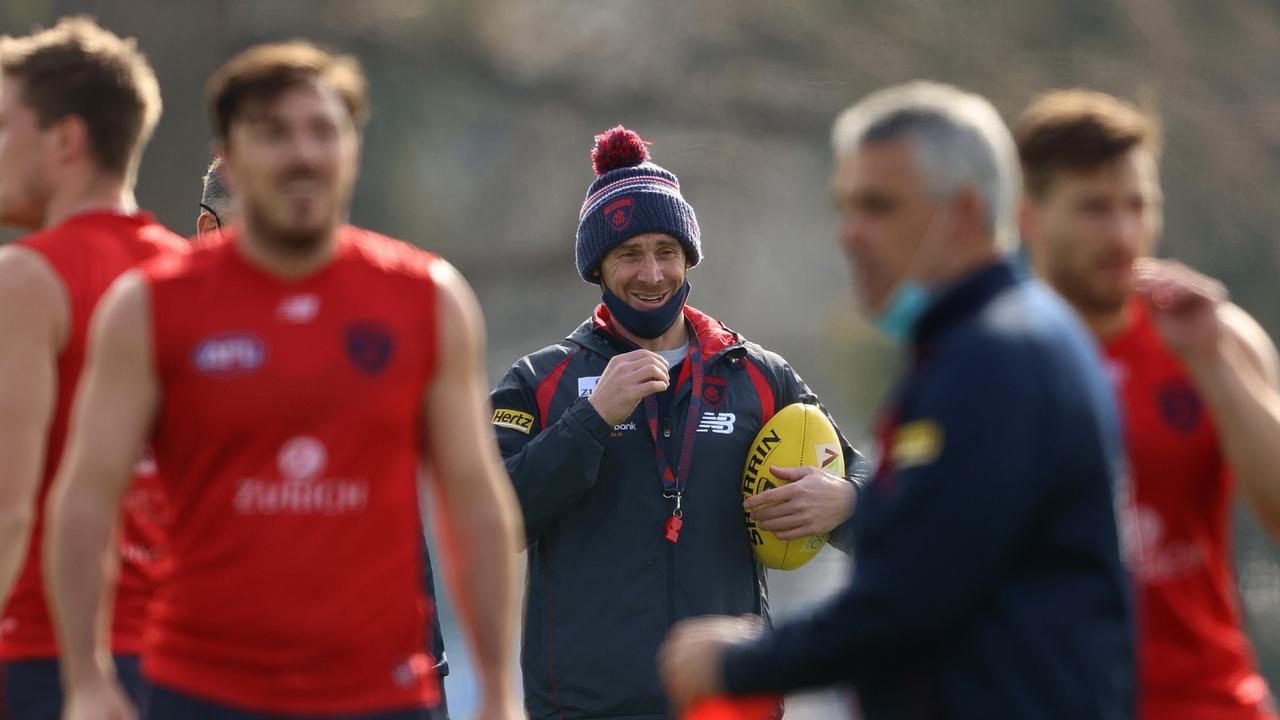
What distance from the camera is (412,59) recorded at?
93.9ft

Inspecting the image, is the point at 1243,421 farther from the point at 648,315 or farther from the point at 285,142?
the point at 648,315

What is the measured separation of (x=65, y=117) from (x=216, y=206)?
5.41ft

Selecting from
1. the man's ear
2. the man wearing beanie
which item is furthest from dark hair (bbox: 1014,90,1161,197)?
the man's ear

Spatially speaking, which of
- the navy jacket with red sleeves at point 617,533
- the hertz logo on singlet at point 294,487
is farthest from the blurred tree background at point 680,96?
the hertz logo on singlet at point 294,487

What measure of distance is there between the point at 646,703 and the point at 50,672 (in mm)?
1864

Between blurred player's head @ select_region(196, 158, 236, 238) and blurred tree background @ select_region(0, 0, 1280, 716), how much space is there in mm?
18225

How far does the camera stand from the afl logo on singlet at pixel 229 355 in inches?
146

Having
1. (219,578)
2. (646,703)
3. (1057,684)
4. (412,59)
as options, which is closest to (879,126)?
(1057,684)

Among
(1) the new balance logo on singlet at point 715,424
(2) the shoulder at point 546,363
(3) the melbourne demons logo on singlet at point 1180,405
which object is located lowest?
(3) the melbourne demons logo on singlet at point 1180,405

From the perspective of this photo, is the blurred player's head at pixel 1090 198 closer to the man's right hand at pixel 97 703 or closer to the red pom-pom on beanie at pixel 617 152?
the man's right hand at pixel 97 703

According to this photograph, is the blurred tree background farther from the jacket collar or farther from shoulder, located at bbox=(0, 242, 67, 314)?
the jacket collar

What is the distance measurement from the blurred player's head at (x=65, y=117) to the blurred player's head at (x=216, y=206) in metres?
1.47

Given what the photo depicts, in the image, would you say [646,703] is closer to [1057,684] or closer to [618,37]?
[1057,684]

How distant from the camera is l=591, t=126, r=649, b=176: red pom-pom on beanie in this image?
20.5 feet
